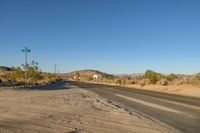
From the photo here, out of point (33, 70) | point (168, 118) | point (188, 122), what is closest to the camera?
point (188, 122)

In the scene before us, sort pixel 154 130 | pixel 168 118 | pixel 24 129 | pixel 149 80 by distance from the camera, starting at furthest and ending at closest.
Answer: pixel 149 80 < pixel 168 118 < pixel 154 130 < pixel 24 129

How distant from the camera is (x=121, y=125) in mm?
13008

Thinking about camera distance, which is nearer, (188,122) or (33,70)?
(188,122)

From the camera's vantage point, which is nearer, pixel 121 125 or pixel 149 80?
pixel 121 125

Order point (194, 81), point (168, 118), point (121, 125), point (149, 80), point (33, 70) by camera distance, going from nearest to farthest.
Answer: point (121, 125)
point (168, 118)
point (194, 81)
point (149, 80)
point (33, 70)

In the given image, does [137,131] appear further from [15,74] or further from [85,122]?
[15,74]

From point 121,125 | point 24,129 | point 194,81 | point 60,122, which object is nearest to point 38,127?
point 24,129

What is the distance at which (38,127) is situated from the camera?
38.1 ft

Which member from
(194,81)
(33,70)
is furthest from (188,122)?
(33,70)

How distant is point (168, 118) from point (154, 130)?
4.33m

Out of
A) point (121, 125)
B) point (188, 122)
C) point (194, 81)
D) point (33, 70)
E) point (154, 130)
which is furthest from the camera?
point (33, 70)

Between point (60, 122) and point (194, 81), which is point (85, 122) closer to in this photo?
point (60, 122)

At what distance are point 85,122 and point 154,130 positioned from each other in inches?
106

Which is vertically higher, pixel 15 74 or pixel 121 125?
pixel 15 74
